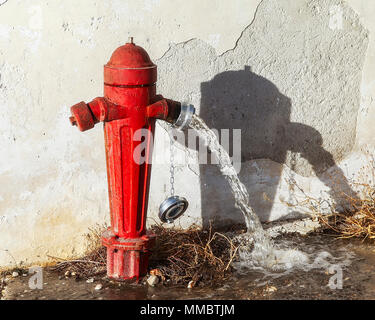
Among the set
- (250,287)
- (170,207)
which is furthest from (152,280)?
(250,287)

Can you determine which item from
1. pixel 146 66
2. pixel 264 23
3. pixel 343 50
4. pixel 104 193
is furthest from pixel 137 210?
pixel 343 50

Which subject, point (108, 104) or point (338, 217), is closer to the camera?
point (108, 104)

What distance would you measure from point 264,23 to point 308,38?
349mm

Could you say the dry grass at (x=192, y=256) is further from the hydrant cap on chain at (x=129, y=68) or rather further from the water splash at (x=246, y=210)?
the hydrant cap on chain at (x=129, y=68)

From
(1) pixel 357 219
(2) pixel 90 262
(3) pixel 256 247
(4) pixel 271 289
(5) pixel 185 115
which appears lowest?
(4) pixel 271 289

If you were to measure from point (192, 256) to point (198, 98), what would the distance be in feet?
3.48

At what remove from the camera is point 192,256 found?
4160 millimetres

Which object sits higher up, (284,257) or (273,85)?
(273,85)

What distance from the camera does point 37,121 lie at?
412 centimetres

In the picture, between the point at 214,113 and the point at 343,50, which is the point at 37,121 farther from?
the point at 343,50

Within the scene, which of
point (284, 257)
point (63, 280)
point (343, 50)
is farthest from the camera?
point (343, 50)

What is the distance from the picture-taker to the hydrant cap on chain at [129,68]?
366 cm

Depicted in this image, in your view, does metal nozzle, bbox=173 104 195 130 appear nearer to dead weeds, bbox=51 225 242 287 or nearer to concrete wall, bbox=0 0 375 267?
concrete wall, bbox=0 0 375 267

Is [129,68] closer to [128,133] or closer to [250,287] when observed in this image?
[128,133]
